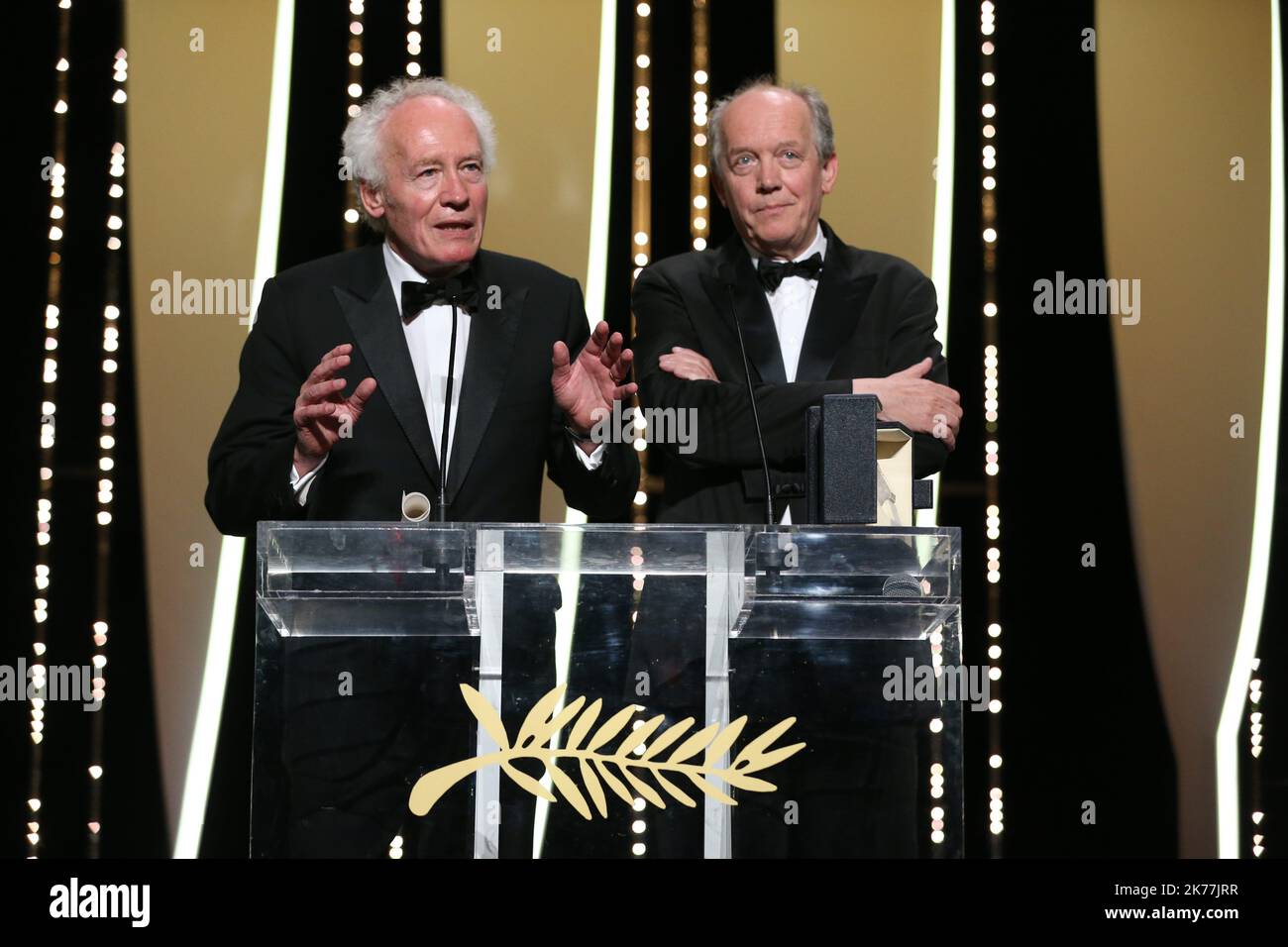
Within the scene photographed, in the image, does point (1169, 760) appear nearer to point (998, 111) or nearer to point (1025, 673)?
point (1025, 673)

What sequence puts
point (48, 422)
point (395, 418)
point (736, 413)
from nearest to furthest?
point (395, 418) → point (736, 413) → point (48, 422)

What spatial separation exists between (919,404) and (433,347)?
94cm

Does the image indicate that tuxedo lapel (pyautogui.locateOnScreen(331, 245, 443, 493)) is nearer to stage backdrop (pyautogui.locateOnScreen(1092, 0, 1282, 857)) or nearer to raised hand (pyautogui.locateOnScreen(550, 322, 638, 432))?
raised hand (pyautogui.locateOnScreen(550, 322, 638, 432))

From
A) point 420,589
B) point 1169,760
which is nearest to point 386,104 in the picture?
point 420,589

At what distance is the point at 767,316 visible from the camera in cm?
354

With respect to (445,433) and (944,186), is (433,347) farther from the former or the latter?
(944,186)

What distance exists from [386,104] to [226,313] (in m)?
0.93

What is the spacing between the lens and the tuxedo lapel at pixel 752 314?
11.5ft

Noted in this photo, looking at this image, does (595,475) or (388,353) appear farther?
(388,353)

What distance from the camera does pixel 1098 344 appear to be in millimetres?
4230

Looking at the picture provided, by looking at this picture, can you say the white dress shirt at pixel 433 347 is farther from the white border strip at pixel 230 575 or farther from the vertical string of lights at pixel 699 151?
the vertical string of lights at pixel 699 151

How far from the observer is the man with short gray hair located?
10.9ft

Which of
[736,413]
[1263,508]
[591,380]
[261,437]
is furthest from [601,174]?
[1263,508]
